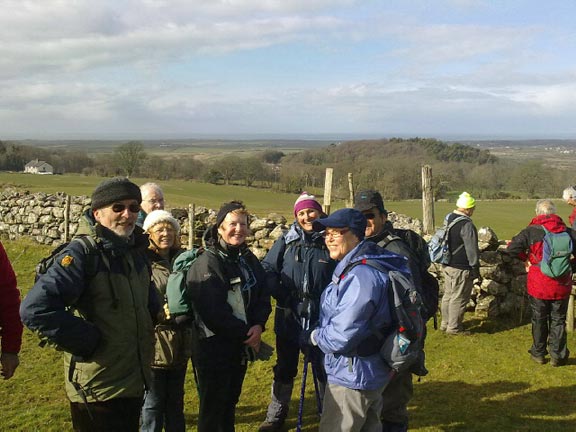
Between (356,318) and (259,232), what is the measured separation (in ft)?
27.0

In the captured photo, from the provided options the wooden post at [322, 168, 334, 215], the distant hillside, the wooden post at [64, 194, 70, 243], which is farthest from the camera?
the distant hillside

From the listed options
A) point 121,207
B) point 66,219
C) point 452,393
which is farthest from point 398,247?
point 66,219

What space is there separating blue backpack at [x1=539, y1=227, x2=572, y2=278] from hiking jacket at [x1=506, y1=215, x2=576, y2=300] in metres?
0.08

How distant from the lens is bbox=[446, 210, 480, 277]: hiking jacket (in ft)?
25.0

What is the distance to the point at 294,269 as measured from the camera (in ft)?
14.9

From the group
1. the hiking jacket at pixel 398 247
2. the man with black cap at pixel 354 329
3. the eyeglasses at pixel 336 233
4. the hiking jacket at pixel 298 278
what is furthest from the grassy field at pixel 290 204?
the man with black cap at pixel 354 329

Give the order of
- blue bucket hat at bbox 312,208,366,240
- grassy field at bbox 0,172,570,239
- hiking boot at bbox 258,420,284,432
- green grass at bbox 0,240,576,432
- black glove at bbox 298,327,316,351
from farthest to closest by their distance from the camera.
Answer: grassy field at bbox 0,172,570,239
green grass at bbox 0,240,576,432
hiking boot at bbox 258,420,284,432
black glove at bbox 298,327,316,351
blue bucket hat at bbox 312,208,366,240

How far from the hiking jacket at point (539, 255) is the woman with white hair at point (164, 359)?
470 centimetres

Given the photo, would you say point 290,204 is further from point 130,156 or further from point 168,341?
point 168,341

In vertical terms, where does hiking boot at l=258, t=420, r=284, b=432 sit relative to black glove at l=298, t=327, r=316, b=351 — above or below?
below

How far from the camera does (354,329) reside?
3.13 metres

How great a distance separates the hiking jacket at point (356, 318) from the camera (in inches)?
123

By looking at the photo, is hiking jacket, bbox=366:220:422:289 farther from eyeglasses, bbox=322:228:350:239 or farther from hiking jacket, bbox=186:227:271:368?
hiking jacket, bbox=186:227:271:368

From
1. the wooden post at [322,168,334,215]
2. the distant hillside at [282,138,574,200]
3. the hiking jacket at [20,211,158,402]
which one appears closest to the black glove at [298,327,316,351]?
the hiking jacket at [20,211,158,402]
